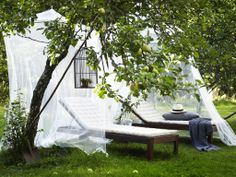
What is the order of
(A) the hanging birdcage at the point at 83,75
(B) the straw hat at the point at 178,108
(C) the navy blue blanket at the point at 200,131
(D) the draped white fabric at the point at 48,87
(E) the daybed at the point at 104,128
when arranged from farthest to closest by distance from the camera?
(B) the straw hat at the point at 178,108
(C) the navy blue blanket at the point at 200,131
(A) the hanging birdcage at the point at 83,75
(E) the daybed at the point at 104,128
(D) the draped white fabric at the point at 48,87

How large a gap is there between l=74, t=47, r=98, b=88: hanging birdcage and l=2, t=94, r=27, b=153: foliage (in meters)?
1.27

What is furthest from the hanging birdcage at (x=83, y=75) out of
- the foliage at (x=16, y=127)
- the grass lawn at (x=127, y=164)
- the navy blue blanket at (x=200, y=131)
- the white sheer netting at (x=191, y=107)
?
the navy blue blanket at (x=200, y=131)

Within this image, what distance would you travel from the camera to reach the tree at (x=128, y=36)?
245 cm

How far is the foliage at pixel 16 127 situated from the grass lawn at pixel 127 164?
279mm

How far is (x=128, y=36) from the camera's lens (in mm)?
2750

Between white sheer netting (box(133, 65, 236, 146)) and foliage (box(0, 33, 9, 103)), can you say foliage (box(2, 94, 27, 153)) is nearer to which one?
foliage (box(0, 33, 9, 103))

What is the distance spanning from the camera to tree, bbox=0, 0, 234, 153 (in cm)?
245

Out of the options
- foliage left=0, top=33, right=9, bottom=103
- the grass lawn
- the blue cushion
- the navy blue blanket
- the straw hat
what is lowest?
the grass lawn

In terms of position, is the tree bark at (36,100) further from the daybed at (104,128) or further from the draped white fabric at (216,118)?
the draped white fabric at (216,118)

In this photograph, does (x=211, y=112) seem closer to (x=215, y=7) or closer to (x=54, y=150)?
(x=215, y=7)

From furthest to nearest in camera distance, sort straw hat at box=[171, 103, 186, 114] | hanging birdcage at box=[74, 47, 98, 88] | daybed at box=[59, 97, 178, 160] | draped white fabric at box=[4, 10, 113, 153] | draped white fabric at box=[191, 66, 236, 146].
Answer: straw hat at box=[171, 103, 186, 114] < draped white fabric at box=[191, 66, 236, 146] < hanging birdcage at box=[74, 47, 98, 88] < daybed at box=[59, 97, 178, 160] < draped white fabric at box=[4, 10, 113, 153]

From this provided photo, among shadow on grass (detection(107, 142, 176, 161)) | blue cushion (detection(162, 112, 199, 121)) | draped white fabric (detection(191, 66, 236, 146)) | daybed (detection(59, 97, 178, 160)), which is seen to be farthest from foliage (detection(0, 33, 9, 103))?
draped white fabric (detection(191, 66, 236, 146))

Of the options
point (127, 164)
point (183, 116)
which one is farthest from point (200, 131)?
point (127, 164)

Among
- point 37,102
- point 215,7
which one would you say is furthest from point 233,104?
point 37,102
